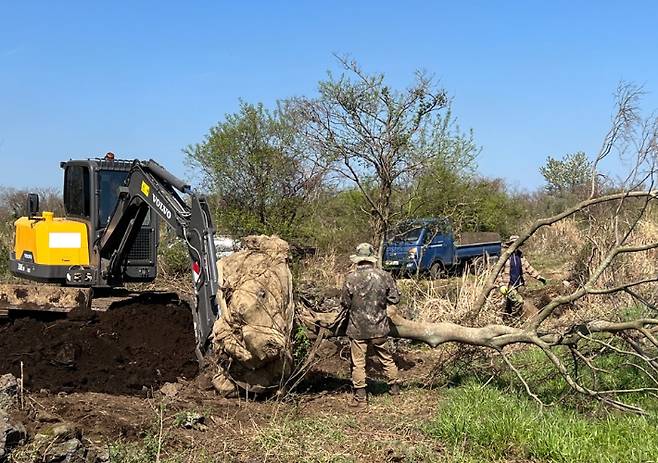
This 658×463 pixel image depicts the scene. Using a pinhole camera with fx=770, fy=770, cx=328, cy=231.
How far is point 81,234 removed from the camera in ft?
37.3

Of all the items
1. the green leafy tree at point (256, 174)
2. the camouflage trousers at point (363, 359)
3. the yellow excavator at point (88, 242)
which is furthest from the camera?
the green leafy tree at point (256, 174)

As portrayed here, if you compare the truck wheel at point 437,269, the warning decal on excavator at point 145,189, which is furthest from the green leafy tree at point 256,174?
the warning decal on excavator at point 145,189

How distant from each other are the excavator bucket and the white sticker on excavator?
0.66 metres

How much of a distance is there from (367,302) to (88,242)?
4.95 m

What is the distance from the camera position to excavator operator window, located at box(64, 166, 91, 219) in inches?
452

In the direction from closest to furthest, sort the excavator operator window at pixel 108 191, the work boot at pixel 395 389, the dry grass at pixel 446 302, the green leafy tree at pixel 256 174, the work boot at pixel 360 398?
the work boot at pixel 360 398
the work boot at pixel 395 389
the dry grass at pixel 446 302
the excavator operator window at pixel 108 191
the green leafy tree at pixel 256 174

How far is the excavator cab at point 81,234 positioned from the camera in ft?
37.0

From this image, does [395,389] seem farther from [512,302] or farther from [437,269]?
[437,269]

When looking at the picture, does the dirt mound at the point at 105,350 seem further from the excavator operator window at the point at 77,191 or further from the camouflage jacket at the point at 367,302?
the camouflage jacket at the point at 367,302

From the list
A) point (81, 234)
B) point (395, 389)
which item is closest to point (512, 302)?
point (395, 389)

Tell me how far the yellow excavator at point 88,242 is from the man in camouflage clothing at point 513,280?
5.96 m

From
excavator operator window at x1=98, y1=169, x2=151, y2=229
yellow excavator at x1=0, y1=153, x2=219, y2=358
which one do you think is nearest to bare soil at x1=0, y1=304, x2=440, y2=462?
yellow excavator at x1=0, y1=153, x2=219, y2=358

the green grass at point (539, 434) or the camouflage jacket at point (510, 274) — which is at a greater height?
the camouflage jacket at point (510, 274)

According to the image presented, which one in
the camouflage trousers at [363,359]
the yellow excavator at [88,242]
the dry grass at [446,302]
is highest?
the yellow excavator at [88,242]
